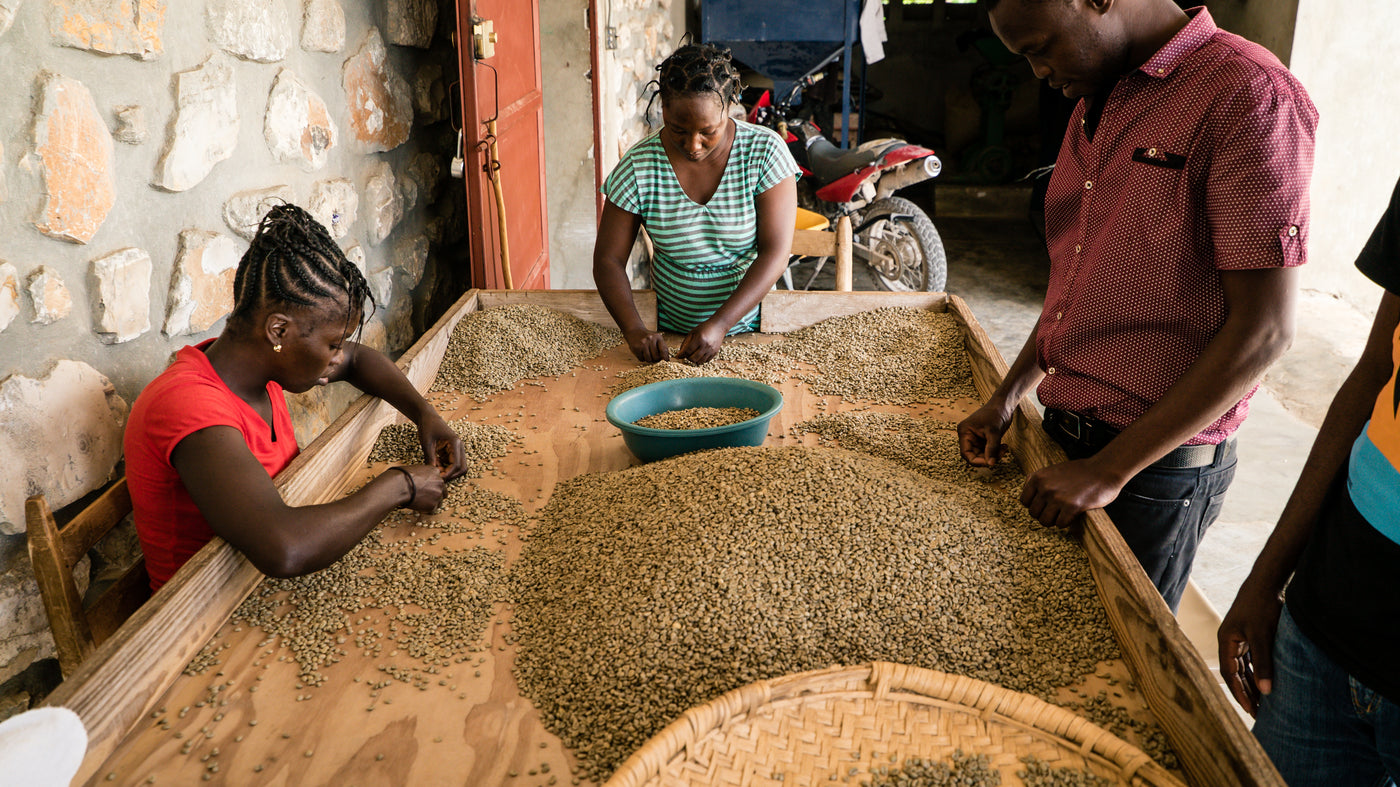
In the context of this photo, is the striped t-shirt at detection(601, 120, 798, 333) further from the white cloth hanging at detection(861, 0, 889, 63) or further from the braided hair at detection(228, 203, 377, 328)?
the white cloth hanging at detection(861, 0, 889, 63)

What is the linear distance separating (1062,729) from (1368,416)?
1.89ft

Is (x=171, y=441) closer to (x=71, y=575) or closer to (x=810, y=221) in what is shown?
(x=71, y=575)

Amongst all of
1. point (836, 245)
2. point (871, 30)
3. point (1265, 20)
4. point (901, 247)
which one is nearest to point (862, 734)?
point (836, 245)

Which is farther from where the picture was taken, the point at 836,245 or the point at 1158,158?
the point at 836,245

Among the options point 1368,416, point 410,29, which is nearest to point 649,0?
point 410,29

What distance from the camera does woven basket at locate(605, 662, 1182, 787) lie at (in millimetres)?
817

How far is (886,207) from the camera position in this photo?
16.5 feet

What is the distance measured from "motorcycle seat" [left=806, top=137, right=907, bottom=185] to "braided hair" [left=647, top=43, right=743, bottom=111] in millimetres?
3018

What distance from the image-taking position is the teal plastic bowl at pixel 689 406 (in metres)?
1.49

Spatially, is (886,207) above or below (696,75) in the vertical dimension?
below

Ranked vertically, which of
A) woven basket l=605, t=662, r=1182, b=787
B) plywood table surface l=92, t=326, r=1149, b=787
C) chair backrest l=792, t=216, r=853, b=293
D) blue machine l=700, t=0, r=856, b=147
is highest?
blue machine l=700, t=0, r=856, b=147

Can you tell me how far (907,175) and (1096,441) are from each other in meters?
3.79

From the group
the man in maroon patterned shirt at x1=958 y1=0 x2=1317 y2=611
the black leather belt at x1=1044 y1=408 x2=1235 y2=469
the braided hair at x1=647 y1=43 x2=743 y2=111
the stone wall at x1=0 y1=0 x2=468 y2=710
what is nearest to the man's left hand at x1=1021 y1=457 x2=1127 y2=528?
the man in maroon patterned shirt at x1=958 y1=0 x2=1317 y2=611

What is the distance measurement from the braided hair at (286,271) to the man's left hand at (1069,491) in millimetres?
1047
